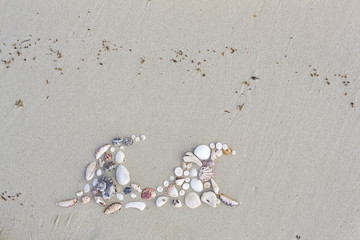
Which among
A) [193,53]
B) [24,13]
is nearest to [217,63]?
[193,53]

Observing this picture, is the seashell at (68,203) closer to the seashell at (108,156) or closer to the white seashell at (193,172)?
the seashell at (108,156)

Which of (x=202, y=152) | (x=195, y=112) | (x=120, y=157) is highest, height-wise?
(x=195, y=112)

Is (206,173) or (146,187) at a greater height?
(206,173)

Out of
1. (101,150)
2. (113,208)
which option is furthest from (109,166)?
(113,208)

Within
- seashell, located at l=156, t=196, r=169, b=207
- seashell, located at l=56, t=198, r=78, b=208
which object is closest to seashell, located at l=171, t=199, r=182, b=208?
seashell, located at l=156, t=196, r=169, b=207

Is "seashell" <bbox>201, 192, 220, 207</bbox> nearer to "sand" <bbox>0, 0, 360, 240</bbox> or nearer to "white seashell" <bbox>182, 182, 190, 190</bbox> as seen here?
"sand" <bbox>0, 0, 360, 240</bbox>

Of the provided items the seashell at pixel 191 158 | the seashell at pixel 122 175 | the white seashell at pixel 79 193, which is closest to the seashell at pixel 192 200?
the seashell at pixel 191 158

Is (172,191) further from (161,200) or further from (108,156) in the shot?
(108,156)
